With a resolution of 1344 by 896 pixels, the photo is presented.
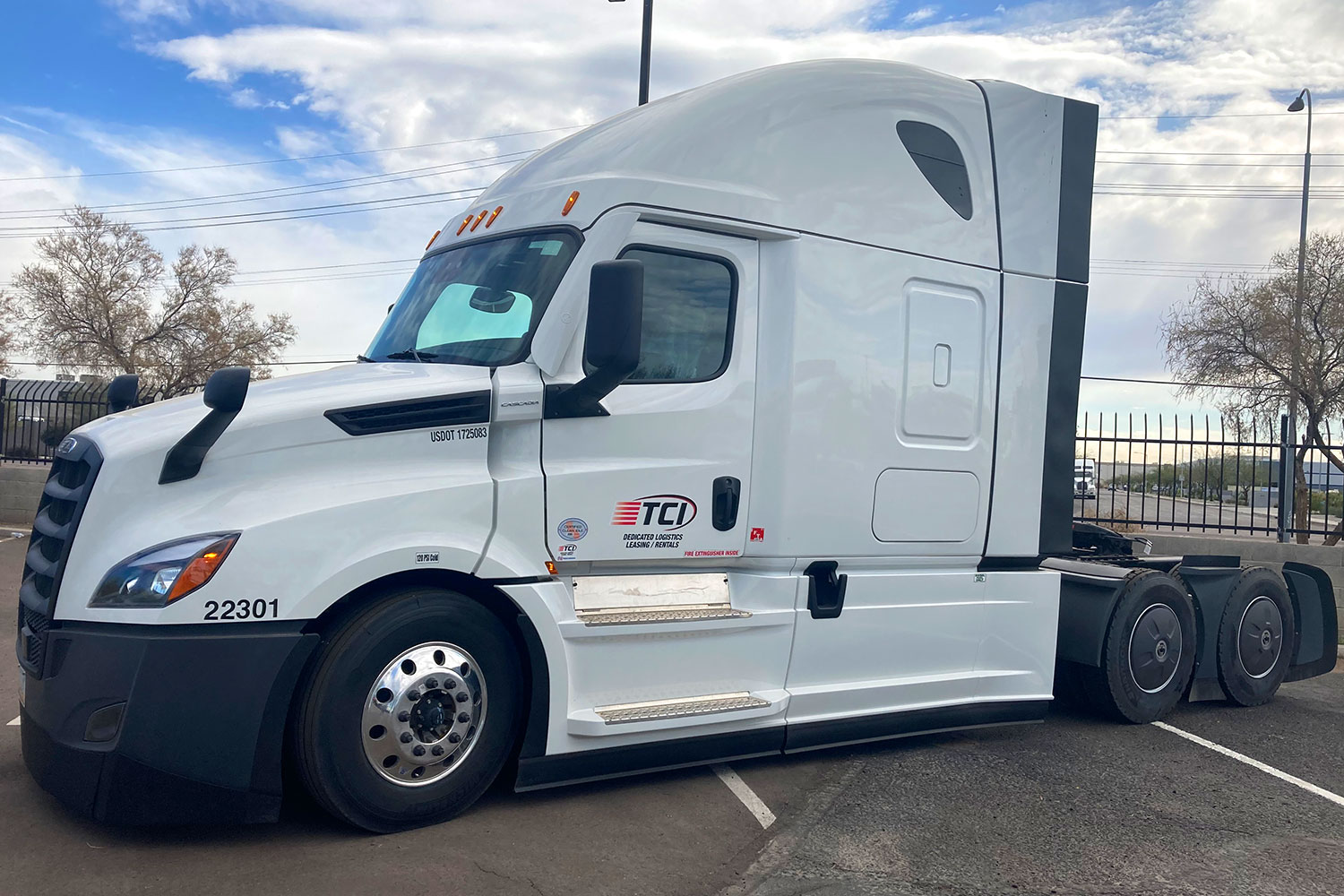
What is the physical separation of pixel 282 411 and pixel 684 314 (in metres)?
1.94

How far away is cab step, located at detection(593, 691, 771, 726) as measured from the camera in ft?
15.9

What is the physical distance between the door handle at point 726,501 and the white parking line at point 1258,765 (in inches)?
139

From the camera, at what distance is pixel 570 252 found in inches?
197

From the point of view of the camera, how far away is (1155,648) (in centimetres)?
710

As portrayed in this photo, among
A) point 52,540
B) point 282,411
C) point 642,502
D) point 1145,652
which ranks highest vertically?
point 282,411

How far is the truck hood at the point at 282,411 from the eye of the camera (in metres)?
4.21

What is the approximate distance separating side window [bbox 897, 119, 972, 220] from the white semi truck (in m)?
0.02

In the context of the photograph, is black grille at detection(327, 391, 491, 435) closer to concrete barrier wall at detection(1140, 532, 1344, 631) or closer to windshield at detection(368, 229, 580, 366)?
windshield at detection(368, 229, 580, 366)

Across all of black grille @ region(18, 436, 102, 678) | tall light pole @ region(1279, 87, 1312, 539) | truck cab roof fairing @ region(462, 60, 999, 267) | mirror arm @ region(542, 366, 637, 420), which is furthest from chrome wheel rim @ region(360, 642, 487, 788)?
tall light pole @ region(1279, 87, 1312, 539)

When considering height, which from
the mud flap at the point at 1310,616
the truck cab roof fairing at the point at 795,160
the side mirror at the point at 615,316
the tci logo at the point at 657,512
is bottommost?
the mud flap at the point at 1310,616

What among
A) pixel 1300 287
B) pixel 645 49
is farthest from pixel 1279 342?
pixel 645 49

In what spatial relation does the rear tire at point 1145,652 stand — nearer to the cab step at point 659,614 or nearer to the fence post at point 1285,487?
the cab step at point 659,614

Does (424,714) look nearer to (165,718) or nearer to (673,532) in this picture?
(165,718)

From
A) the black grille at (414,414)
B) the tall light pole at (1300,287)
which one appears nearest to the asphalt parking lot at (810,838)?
the black grille at (414,414)
